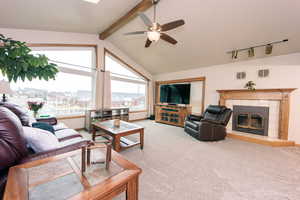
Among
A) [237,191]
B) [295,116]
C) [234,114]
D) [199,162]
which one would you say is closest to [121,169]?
[237,191]

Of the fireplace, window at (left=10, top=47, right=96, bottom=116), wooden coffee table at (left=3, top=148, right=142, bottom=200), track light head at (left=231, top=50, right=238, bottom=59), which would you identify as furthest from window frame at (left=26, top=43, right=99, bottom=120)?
the fireplace

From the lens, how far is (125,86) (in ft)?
16.7

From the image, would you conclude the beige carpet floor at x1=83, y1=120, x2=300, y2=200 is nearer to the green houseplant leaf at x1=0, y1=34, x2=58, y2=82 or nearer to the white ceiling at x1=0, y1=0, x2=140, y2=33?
the green houseplant leaf at x1=0, y1=34, x2=58, y2=82

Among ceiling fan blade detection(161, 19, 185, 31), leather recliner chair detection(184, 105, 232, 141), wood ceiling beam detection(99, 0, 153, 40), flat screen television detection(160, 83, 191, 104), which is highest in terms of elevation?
wood ceiling beam detection(99, 0, 153, 40)

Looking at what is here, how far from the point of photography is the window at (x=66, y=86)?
3140 millimetres

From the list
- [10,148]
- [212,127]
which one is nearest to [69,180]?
[10,148]

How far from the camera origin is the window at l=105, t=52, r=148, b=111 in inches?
184

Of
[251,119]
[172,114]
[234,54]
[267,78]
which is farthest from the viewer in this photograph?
[172,114]

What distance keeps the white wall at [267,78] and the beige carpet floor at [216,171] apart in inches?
36.6

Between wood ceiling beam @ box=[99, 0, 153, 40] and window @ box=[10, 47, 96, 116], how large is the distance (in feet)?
2.91

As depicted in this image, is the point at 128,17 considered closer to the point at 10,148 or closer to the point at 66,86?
the point at 66,86

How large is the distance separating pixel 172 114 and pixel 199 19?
3.26 meters

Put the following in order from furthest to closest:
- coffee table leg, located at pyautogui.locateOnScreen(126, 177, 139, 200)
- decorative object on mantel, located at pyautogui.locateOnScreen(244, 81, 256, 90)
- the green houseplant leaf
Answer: decorative object on mantel, located at pyautogui.locateOnScreen(244, 81, 256, 90), the green houseplant leaf, coffee table leg, located at pyautogui.locateOnScreen(126, 177, 139, 200)

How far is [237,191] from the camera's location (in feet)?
4.90
